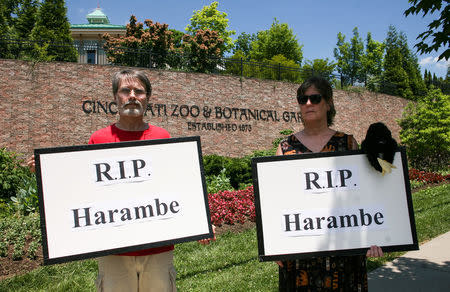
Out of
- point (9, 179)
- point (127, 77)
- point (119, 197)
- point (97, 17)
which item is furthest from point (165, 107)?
point (97, 17)

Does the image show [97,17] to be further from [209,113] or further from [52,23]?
[209,113]

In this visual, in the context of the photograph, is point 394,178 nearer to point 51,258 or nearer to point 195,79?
point 51,258

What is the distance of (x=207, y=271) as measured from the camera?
4414 mm

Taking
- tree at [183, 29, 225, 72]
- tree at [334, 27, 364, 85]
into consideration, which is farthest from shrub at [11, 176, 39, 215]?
tree at [334, 27, 364, 85]

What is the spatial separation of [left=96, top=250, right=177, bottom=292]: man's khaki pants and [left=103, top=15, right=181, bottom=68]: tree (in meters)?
13.1

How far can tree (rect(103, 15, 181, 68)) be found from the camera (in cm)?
1505

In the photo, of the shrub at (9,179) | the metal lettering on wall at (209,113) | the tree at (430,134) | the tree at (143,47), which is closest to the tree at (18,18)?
the tree at (143,47)

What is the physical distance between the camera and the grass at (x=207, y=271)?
3918 mm

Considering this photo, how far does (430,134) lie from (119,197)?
61.7 feet

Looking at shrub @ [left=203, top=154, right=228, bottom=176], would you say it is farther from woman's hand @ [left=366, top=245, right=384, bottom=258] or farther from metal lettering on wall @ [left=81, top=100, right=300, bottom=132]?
woman's hand @ [left=366, top=245, right=384, bottom=258]

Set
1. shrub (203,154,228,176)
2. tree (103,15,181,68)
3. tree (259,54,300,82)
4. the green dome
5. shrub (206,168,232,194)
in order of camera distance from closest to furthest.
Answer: shrub (206,168,232,194) → shrub (203,154,228,176) → tree (103,15,181,68) → tree (259,54,300,82) → the green dome

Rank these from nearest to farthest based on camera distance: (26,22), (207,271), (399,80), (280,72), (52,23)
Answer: (207,271) < (280,72) < (52,23) < (26,22) < (399,80)

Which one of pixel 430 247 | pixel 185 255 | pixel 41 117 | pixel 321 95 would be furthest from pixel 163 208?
pixel 41 117

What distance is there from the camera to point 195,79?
1512 centimetres
